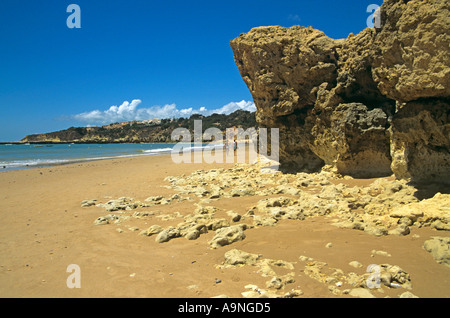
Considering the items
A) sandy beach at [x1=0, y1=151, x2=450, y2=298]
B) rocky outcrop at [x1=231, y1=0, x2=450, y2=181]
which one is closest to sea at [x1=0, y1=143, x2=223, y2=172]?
sandy beach at [x1=0, y1=151, x2=450, y2=298]

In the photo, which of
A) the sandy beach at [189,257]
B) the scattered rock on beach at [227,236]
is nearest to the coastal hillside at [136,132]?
the sandy beach at [189,257]

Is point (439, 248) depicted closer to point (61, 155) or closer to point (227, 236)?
point (227, 236)

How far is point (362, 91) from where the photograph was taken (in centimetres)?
888

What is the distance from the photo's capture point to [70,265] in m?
4.46

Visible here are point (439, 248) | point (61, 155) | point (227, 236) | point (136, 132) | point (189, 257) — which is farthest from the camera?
point (136, 132)

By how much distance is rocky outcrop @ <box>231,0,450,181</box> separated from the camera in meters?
5.20

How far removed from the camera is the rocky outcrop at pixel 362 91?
5199 mm

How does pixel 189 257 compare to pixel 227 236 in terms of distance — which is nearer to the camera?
pixel 189 257

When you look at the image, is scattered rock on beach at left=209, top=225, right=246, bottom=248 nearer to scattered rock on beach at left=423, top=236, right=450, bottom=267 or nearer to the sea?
scattered rock on beach at left=423, top=236, right=450, bottom=267

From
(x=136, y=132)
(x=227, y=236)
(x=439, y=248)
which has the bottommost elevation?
(x=227, y=236)

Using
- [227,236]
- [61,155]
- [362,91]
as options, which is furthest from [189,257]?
[61,155]

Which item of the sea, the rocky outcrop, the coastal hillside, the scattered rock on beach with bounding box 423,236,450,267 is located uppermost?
the coastal hillside
